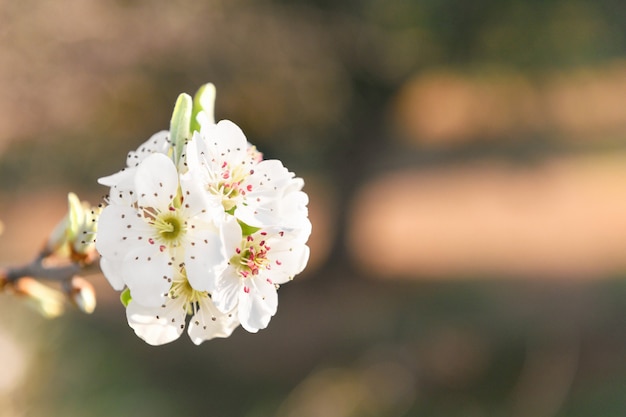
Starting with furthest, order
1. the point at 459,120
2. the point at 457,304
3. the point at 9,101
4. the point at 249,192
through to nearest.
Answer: the point at 459,120 → the point at 457,304 → the point at 9,101 → the point at 249,192

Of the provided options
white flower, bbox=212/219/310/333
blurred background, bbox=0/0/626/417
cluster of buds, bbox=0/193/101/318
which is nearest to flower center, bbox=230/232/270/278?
white flower, bbox=212/219/310/333

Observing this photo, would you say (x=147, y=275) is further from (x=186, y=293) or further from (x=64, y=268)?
(x=64, y=268)

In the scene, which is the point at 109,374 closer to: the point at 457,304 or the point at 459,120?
the point at 457,304

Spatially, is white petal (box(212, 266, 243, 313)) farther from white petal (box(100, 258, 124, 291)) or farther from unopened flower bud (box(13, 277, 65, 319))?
unopened flower bud (box(13, 277, 65, 319))

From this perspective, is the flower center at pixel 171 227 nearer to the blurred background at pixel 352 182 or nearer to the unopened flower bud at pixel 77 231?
the unopened flower bud at pixel 77 231

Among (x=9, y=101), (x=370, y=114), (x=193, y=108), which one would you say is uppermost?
(x=370, y=114)

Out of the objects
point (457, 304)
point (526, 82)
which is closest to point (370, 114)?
point (526, 82)
